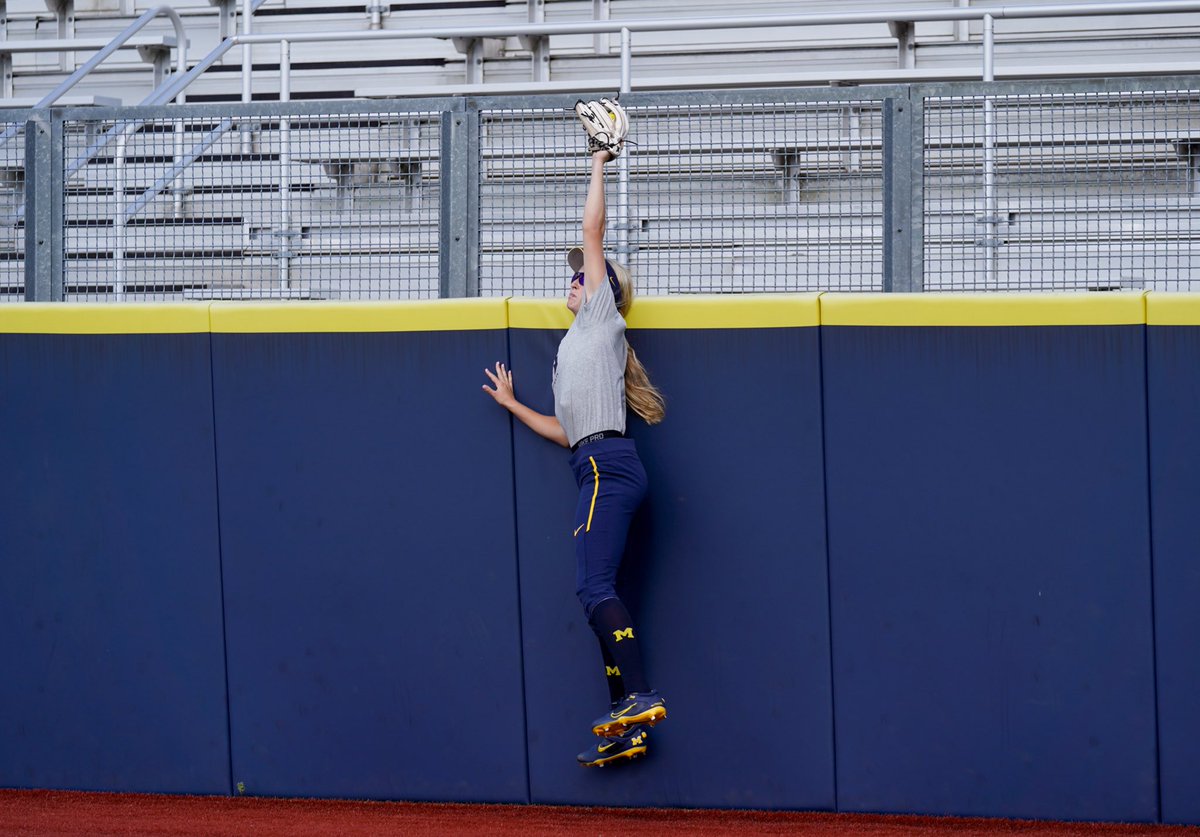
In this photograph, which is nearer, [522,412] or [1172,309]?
[1172,309]

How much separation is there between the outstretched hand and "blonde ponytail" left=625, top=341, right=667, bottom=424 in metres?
0.40

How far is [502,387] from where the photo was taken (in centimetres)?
432

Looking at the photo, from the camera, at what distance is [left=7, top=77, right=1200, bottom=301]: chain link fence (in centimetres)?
424

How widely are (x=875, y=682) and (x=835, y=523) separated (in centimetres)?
54

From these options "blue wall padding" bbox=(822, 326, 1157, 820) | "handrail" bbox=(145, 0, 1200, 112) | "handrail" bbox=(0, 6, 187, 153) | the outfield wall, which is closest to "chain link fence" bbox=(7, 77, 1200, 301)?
the outfield wall

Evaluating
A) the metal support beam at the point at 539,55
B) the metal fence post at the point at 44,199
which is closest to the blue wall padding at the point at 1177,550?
the metal fence post at the point at 44,199

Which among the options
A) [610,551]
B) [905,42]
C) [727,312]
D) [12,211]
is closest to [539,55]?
[905,42]

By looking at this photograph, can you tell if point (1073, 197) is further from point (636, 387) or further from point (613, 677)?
point (613, 677)

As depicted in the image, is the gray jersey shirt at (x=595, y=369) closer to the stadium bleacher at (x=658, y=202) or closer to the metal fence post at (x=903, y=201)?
the stadium bleacher at (x=658, y=202)

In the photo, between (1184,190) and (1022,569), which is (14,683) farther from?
(1184,190)

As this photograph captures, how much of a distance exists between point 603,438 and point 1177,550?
1.85 metres

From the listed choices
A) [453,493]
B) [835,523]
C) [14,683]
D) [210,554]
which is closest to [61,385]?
[210,554]

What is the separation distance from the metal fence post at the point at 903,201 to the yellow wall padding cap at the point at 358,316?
135 centimetres

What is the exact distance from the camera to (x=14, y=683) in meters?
4.73
